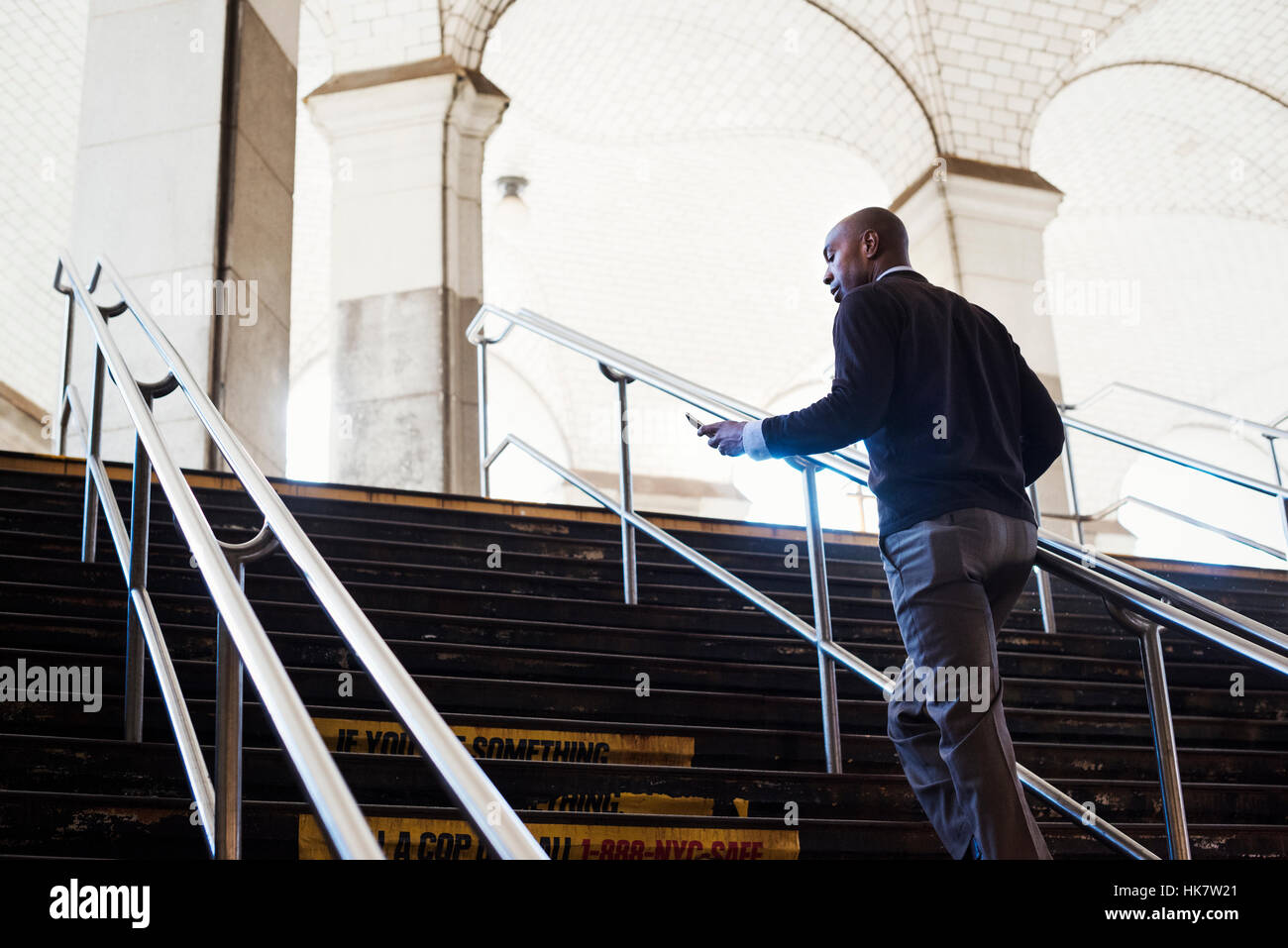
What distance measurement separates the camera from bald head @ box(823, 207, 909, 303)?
264 centimetres

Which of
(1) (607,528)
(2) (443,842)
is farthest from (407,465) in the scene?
(2) (443,842)

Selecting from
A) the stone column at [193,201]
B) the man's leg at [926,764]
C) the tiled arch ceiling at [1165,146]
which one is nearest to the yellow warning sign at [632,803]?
the man's leg at [926,764]

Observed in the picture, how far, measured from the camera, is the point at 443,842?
2.50 metres

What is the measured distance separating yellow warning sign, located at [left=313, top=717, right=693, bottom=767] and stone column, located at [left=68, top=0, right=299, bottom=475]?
328 centimetres

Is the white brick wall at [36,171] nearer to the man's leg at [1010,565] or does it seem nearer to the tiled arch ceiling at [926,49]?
the tiled arch ceiling at [926,49]

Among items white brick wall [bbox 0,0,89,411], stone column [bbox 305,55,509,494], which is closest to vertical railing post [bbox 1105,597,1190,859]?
stone column [bbox 305,55,509,494]

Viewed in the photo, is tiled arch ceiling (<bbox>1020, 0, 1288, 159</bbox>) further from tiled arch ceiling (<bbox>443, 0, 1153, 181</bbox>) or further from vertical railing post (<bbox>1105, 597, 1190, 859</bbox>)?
vertical railing post (<bbox>1105, 597, 1190, 859</bbox>)

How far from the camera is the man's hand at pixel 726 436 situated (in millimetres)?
2586

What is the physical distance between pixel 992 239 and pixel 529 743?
8.02 meters

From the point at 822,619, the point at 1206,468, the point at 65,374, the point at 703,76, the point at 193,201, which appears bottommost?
the point at 822,619

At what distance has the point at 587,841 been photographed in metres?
2.62

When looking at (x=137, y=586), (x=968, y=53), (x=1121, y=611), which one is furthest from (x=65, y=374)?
(x=968, y=53)

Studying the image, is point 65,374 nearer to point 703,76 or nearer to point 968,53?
point 968,53
